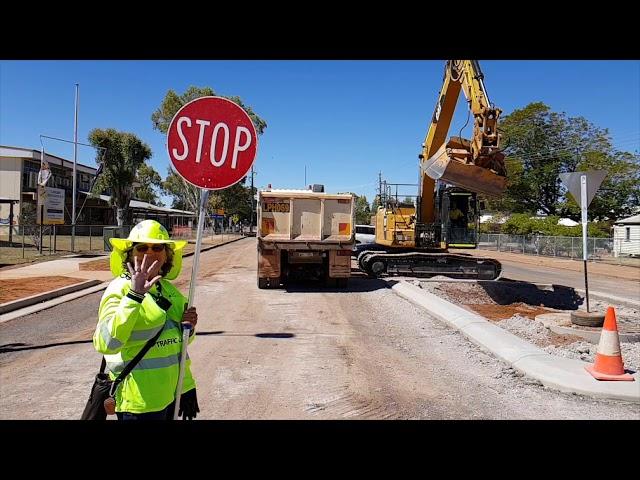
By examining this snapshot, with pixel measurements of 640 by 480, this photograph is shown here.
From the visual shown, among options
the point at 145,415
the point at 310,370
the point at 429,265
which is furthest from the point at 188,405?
the point at 429,265

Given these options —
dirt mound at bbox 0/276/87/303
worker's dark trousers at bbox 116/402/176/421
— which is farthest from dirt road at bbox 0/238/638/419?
→ worker's dark trousers at bbox 116/402/176/421

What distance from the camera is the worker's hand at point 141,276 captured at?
2.49 meters

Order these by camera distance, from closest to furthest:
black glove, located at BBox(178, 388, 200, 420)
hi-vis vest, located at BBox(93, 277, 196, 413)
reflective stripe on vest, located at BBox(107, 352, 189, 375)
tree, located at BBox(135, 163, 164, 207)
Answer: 1. hi-vis vest, located at BBox(93, 277, 196, 413)
2. reflective stripe on vest, located at BBox(107, 352, 189, 375)
3. black glove, located at BBox(178, 388, 200, 420)
4. tree, located at BBox(135, 163, 164, 207)

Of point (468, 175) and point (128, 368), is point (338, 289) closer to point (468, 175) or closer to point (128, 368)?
point (468, 175)

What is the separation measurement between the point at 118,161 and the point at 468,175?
109ft

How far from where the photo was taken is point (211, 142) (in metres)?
2.71

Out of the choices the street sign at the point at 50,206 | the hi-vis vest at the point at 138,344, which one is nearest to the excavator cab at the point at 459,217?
the hi-vis vest at the point at 138,344

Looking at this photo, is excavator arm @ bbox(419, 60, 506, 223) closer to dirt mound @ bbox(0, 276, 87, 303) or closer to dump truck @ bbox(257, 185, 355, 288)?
dump truck @ bbox(257, 185, 355, 288)

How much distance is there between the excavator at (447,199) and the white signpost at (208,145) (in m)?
11.5

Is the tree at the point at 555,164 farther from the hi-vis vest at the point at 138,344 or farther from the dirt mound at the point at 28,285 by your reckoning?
the hi-vis vest at the point at 138,344

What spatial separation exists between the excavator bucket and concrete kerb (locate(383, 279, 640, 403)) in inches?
178

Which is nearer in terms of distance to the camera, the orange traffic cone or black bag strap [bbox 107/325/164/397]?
black bag strap [bbox 107/325/164/397]

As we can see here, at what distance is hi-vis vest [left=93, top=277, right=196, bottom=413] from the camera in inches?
96.8
